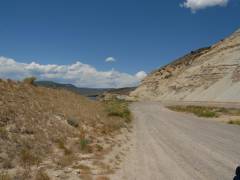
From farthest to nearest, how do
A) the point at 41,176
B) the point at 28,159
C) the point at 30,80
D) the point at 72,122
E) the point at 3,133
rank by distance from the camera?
the point at 30,80 → the point at 72,122 → the point at 3,133 → the point at 28,159 → the point at 41,176

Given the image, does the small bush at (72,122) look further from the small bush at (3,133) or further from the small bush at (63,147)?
the small bush at (3,133)

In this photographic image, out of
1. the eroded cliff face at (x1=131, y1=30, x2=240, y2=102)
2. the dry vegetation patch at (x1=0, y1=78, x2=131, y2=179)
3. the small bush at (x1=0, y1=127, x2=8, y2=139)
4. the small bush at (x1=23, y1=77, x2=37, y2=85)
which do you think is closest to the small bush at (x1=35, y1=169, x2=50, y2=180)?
the dry vegetation patch at (x1=0, y1=78, x2=131, y2=179)

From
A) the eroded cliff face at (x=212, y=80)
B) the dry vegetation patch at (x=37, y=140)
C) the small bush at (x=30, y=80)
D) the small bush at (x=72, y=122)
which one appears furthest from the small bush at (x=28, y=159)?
the eroded cliff face at (x=212, y=80)

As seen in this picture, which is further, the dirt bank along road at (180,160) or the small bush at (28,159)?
the dirt bank along road at (180,160)

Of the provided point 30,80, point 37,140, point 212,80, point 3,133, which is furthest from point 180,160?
point 212,80

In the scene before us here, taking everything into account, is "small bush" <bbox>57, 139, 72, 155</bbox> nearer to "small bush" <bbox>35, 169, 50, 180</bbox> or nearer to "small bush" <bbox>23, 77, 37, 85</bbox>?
"small bush" <bbox>35, 169, 50, 180</bbox>

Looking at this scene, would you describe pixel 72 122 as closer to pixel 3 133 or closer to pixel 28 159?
pixel 3 133

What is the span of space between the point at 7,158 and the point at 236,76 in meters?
62.5

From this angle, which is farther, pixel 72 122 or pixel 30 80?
pixel 30 80

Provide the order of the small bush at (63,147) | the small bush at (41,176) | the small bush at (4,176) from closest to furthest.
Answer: the small bush at (4,176) < the small bush at (41,176) < the small bush at (63,147)

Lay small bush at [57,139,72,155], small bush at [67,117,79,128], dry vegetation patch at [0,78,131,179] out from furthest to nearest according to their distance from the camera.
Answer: small bush at [67,117,79,128] < small bush at [57,139,72,155] < dry vegetation patch at [0,78,131,179]

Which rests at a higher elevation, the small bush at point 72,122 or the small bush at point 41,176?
the small bush at point 72,122

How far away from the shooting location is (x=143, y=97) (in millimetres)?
112938

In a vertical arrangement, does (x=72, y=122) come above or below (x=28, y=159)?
above
